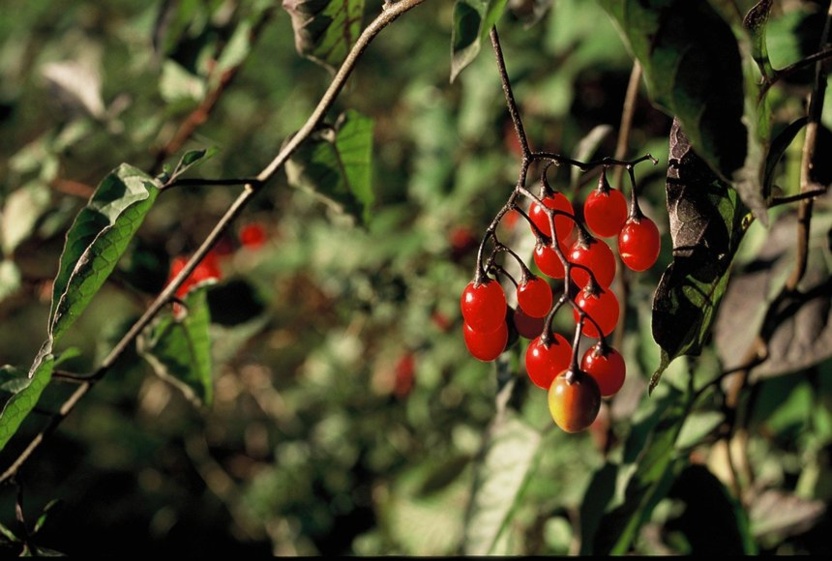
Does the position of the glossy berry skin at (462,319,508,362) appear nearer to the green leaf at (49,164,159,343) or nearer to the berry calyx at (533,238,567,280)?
the berry calyx at (533,238,567,280)

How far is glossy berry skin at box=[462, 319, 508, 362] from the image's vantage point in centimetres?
71

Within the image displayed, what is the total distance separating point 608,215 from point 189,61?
2.97ft

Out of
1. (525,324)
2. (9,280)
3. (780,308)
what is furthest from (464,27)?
(9,280)

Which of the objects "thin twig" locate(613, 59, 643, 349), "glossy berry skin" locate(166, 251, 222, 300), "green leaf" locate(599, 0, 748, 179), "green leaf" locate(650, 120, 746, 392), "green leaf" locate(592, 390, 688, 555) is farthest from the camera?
"glossy berry skin" locate(166, 251, 222, 300)

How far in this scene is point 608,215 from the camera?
2.35ft

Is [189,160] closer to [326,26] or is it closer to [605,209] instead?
[326,26]

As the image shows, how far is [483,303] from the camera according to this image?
683mm

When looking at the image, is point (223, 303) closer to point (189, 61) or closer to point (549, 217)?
point (189, 61)

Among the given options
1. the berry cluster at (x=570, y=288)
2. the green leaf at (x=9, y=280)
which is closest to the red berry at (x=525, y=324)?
the berry cluster at (x=570, y=288)

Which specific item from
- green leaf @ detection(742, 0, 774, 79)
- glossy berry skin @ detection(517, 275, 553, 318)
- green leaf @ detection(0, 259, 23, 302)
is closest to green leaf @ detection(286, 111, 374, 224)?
glossy berry skin @ detection(517, 275, 553, 318)

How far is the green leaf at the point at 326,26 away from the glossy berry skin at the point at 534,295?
33 centimetres

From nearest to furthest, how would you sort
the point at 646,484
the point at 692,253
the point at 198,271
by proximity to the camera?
the point at 692,253 → the point at 646,484 → the point at 198,271

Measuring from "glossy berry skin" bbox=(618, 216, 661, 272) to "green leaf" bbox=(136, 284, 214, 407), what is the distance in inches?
21.5

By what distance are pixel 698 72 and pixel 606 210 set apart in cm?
22
